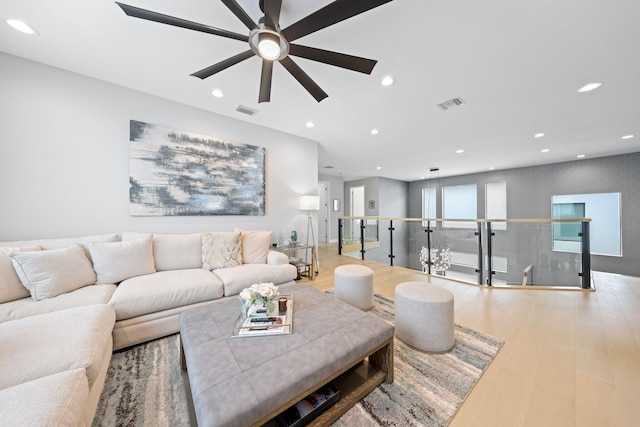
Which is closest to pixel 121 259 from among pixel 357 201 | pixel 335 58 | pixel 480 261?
pixel 335 58

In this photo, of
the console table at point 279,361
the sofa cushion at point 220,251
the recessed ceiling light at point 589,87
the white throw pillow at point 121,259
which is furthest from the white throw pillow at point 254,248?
the recessed ceiling light at point 589,87

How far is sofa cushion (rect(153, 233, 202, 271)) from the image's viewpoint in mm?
2455

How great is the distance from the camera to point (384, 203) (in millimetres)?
8164

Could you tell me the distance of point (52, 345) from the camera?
1.13 meters

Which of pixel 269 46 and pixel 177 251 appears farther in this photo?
pixel 177 251

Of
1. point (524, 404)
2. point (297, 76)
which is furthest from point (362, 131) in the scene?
point (524, 404)

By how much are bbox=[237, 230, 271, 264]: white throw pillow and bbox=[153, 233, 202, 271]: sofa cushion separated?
0.53 m

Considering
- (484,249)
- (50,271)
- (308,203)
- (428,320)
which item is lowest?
(428,320)

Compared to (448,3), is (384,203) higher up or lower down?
lower down

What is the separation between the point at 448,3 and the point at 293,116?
214 centimetres

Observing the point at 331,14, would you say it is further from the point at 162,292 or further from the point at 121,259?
the point at 121,259

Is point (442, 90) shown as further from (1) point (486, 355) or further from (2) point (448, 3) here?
(1) point (486, 355)

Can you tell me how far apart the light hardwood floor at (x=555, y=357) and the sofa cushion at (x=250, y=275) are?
0.83 m

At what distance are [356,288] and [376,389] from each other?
108cm
